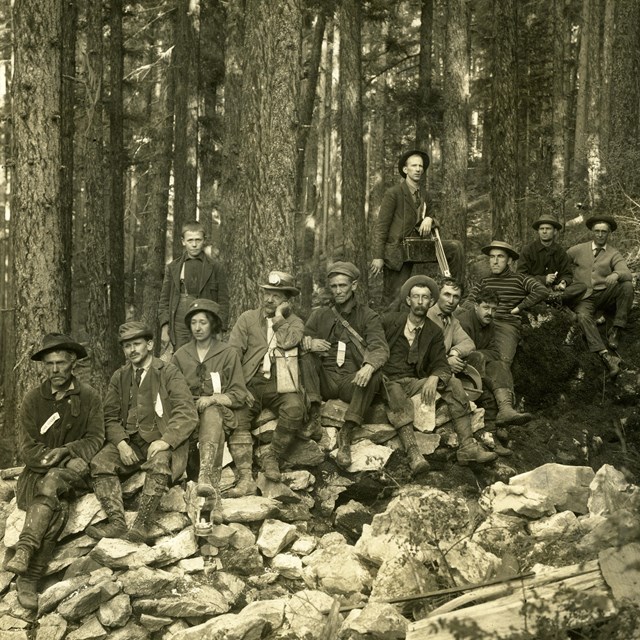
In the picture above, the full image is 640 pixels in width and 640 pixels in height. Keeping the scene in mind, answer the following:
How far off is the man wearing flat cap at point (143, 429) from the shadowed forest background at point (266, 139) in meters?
2.12

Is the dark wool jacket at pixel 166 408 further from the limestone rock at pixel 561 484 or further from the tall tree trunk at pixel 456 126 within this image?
the tall tree trunk at pixel 456 126

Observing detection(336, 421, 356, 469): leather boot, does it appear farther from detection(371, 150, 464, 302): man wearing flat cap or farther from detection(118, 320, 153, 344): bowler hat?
detection(371, 150, 464, 302): man wearing flat cap

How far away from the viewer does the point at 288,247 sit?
1012 centimetres

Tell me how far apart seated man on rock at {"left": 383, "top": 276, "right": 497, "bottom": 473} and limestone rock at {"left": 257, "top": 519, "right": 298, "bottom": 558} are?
1.58m

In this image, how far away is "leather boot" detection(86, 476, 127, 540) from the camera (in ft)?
25.2

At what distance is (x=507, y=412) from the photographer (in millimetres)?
9406

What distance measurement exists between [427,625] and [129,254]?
2902 cm

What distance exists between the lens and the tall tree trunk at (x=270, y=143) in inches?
398

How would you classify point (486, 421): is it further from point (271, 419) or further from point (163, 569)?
point (163, 569)

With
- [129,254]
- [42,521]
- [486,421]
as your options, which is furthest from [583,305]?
→ [129,254]

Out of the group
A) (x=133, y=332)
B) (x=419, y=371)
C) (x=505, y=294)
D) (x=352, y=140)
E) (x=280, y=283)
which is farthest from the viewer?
(x=352, y=140)

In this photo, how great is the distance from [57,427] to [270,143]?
4155 mm

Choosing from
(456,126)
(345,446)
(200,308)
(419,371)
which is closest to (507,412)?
(419,371)

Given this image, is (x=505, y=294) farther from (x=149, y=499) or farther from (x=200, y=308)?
(x=149, y=499)
